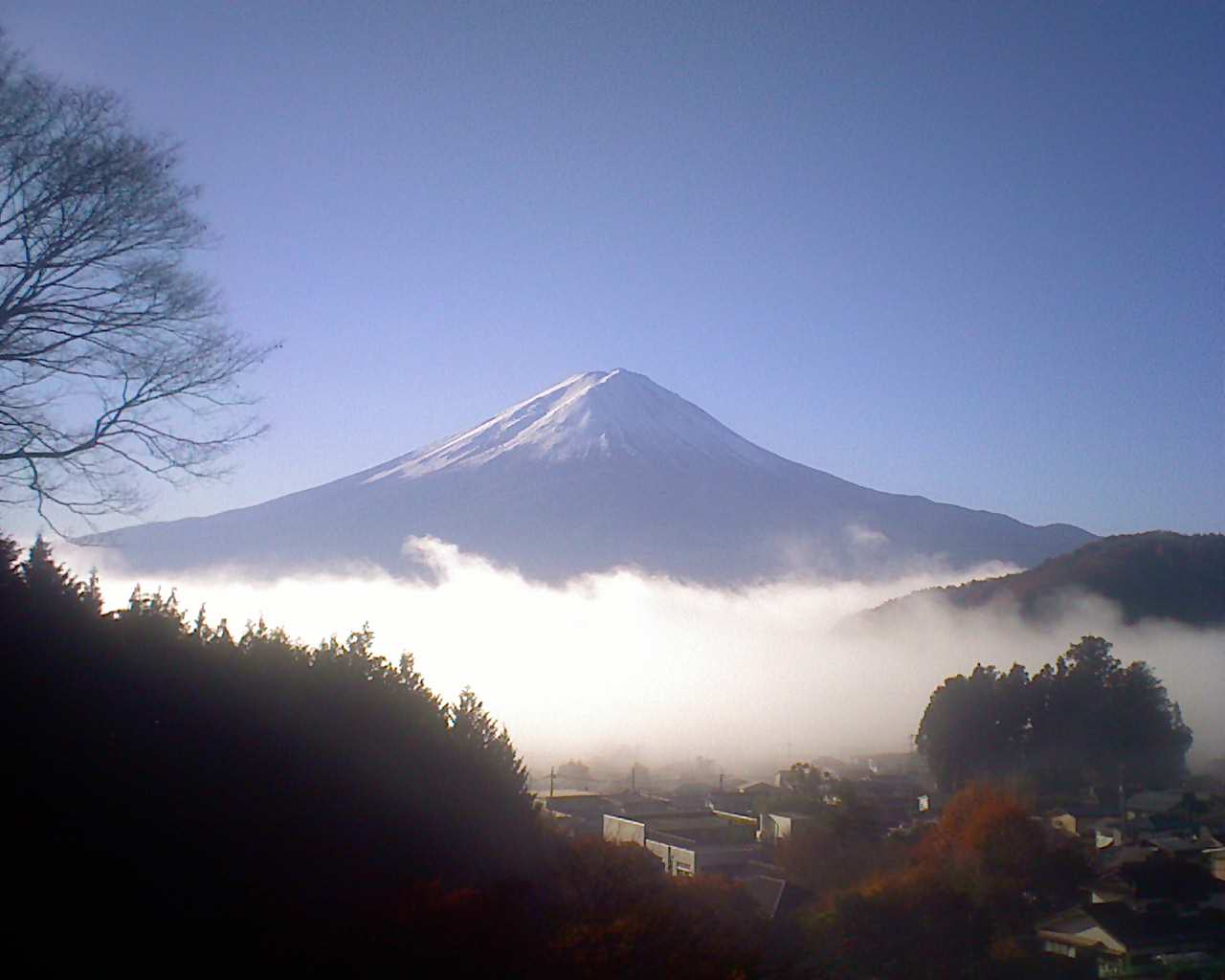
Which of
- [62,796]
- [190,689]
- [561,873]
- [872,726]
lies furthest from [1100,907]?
[872,726]

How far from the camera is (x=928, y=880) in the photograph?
10016mm

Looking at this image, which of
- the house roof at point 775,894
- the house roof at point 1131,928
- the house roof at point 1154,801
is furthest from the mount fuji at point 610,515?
the house roof at point 1131,928

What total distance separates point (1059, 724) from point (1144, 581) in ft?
16.4

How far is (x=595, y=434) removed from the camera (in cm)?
6141

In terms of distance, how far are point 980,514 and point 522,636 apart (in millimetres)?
49402

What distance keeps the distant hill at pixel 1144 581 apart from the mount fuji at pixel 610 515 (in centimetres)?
2422

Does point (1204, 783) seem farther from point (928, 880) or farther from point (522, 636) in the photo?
point (522, 636)

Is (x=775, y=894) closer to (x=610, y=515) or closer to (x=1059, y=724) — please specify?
(x=1059, y=724)

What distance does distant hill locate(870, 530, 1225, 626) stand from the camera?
772 inches

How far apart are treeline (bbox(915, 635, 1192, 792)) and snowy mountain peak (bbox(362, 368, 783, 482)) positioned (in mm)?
41627

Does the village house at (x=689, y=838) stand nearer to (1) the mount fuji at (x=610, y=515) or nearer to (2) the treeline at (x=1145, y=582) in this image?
(2) the treeline at (x=1145, y=582)

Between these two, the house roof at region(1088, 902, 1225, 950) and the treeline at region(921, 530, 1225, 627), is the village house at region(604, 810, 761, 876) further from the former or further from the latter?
the treeline at region(921, 530, 1225, 627)

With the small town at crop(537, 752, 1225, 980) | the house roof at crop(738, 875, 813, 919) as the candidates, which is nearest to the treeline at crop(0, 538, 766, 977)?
the small town at crop(537, 752, 1225, 980)

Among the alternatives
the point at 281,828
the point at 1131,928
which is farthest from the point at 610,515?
the point at 281,828
